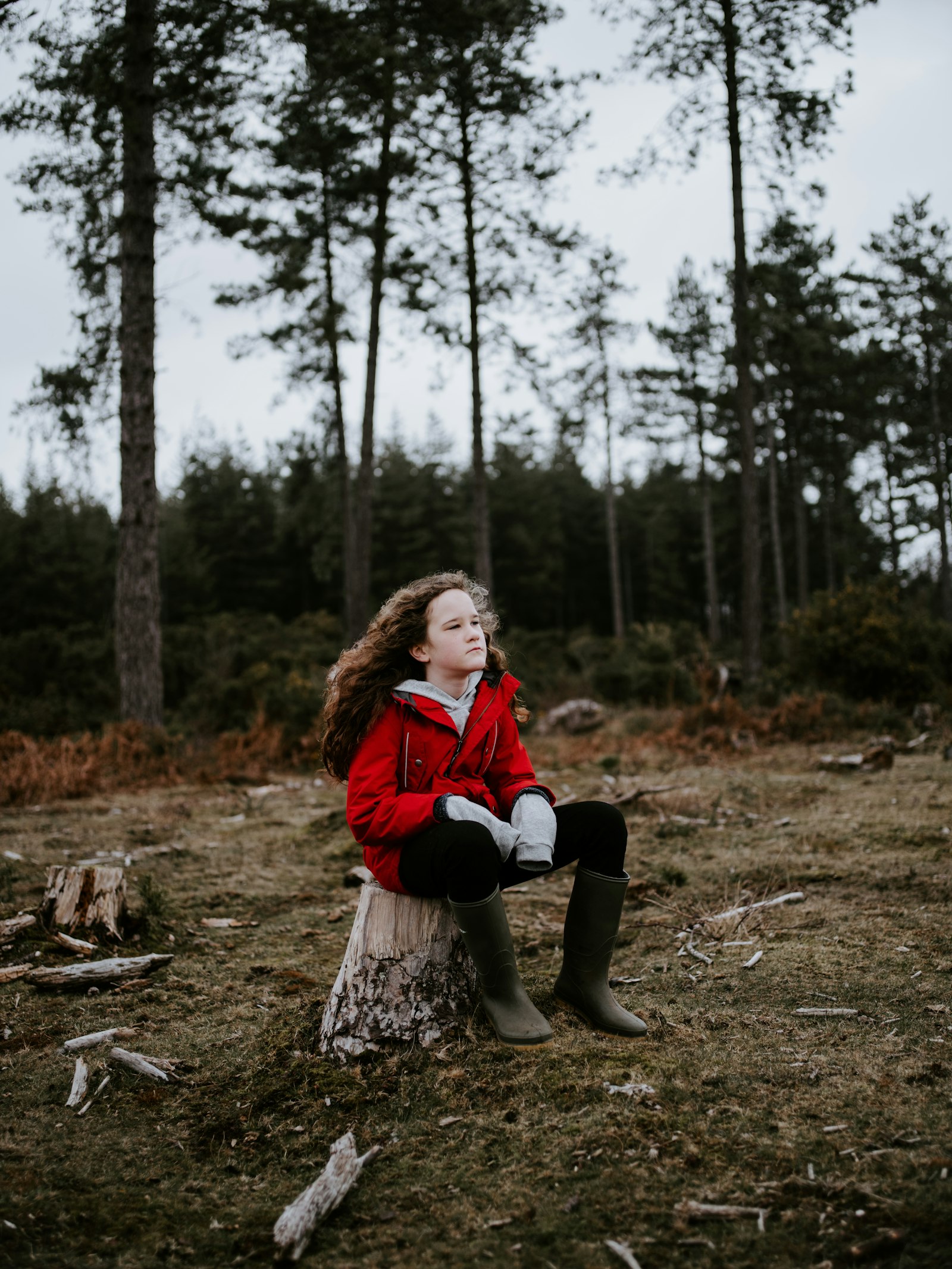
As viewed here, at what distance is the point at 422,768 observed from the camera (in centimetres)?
305

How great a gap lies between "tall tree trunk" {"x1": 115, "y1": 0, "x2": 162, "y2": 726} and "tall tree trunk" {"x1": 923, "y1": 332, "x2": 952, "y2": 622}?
27.1 meters

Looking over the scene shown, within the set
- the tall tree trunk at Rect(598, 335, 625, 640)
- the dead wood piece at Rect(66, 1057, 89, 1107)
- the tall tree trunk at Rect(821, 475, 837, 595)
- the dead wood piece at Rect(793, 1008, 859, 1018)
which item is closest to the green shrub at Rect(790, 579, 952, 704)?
the dead wood piece at Rect(793, 1008, 859, 1018)

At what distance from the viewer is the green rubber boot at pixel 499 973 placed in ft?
9.09

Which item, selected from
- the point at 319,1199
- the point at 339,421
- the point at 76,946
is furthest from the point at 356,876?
the point at 339,421

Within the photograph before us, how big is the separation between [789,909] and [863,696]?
879 cm

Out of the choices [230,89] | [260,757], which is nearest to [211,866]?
[260,757]

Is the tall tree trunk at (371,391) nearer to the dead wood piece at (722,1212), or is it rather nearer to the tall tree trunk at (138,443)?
the tall tree trunk at (138,443)

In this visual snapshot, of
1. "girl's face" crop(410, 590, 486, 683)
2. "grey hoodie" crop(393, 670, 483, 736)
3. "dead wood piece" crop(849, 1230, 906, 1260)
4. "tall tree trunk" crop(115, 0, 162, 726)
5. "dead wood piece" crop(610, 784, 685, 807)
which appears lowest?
"dead wood piece" crop(849, 1230, 906, 1260)

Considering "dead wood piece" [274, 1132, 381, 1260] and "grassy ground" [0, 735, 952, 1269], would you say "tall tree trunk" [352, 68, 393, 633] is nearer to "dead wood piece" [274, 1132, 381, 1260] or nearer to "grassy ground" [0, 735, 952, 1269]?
"grassy ground" [0, 735, 952, 1269]

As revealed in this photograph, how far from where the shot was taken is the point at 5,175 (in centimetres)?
1038

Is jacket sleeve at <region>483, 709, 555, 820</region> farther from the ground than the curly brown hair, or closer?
closer

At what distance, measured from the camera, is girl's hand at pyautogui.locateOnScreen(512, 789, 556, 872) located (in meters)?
2.87

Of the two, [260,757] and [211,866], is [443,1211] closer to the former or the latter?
[211,866]

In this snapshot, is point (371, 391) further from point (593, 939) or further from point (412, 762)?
point (593, 939)
